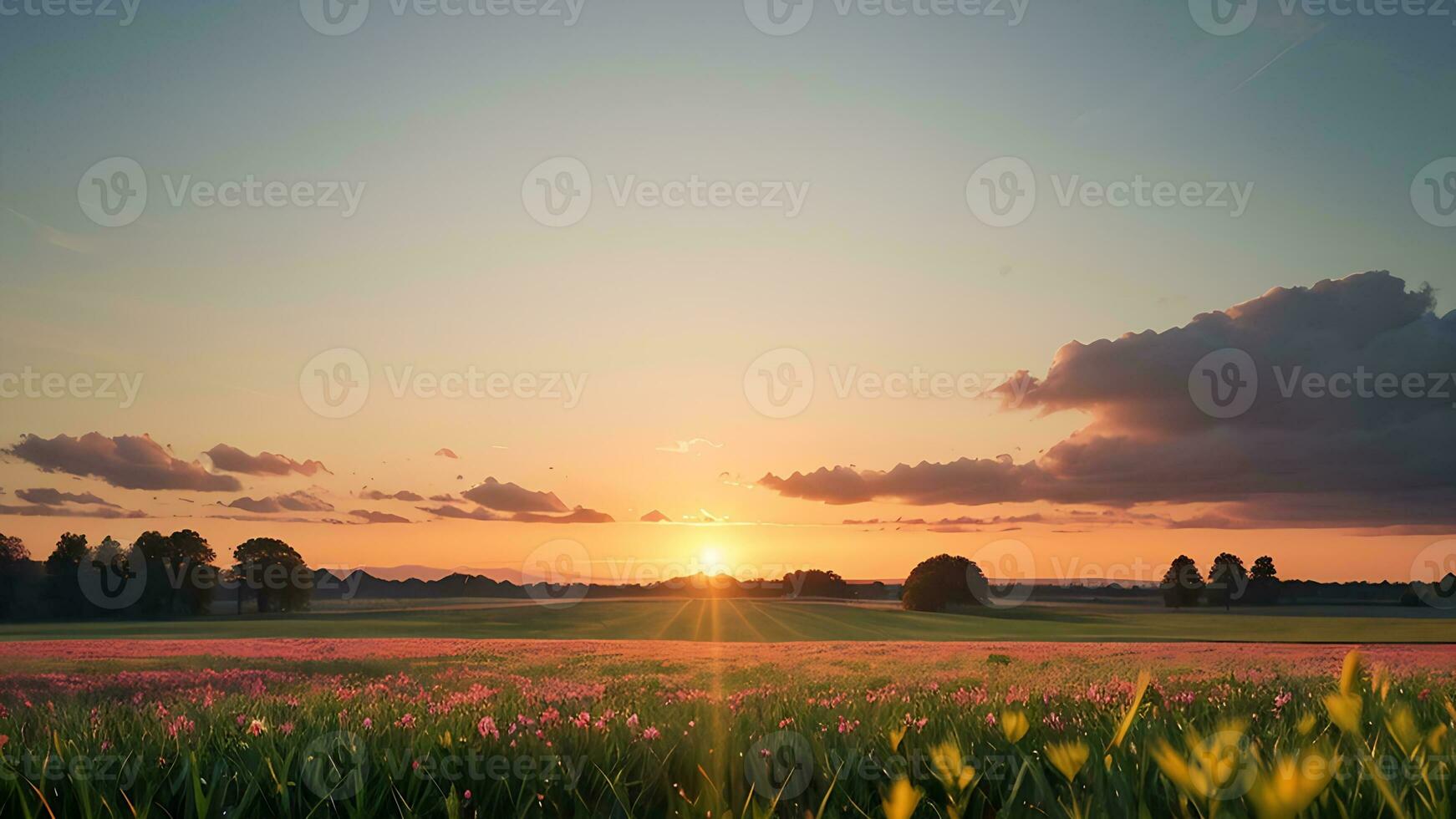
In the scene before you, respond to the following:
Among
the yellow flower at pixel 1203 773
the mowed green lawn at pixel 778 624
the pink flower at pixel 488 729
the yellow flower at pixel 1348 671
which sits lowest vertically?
the mowed green lawn at pixel 778 624

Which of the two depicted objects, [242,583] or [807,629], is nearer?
[807,629]

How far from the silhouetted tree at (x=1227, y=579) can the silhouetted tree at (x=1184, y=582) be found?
1.67m

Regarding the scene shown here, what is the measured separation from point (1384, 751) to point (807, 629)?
54089 millimetres

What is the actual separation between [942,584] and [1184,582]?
2378 centimetres

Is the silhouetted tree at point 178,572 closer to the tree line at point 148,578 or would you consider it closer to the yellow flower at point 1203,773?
the tree line at point 148,578

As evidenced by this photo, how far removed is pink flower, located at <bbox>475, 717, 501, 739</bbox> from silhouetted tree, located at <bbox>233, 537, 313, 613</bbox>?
84.0 metres

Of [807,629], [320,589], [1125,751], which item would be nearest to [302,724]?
[1125,751]

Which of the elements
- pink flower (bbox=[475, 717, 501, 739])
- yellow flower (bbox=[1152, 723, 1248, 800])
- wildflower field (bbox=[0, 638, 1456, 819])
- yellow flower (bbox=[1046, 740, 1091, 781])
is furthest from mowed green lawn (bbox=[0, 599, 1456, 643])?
yellow flower (bbox=[1152, 723, 1248, 800])

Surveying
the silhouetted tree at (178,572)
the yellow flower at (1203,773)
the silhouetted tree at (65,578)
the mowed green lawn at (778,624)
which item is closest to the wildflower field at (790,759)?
the yellow flower at (1203,773)

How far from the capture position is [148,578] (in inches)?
2997

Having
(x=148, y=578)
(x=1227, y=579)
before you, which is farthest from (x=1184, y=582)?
(x=148, y=578)

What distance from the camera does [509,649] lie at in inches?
985

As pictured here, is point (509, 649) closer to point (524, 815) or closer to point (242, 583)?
point (524, 815)

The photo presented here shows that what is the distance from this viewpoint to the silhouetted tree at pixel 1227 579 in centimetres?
8188
